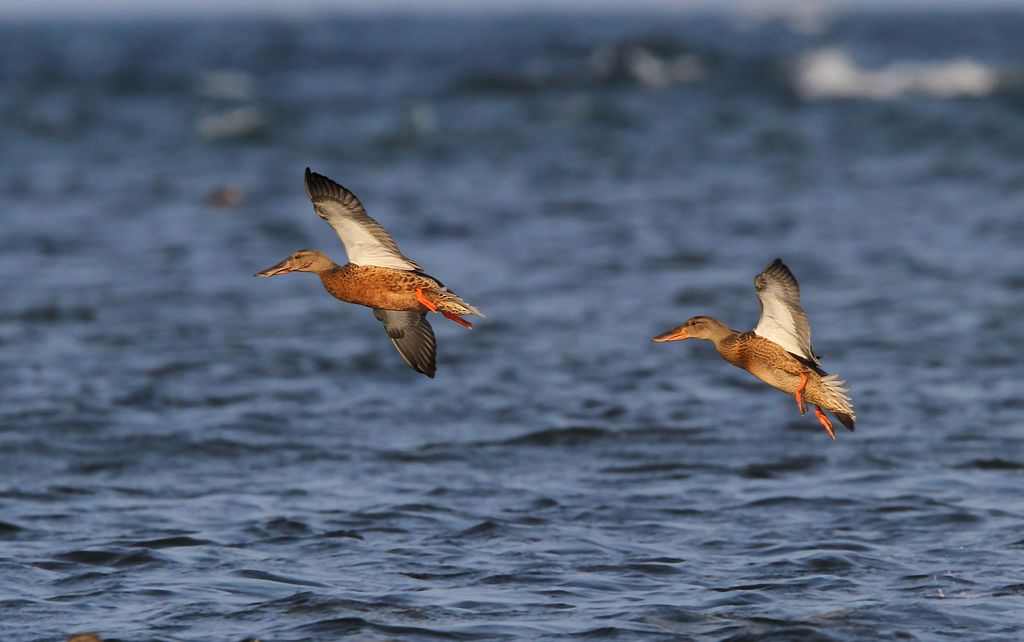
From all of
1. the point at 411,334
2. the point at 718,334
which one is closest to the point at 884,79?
the point at 718,334

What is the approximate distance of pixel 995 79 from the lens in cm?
3347

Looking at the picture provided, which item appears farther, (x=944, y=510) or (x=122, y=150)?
(x=122, y=150)

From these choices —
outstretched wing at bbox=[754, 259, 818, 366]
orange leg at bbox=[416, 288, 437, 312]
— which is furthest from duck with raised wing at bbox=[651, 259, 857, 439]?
orange leg at bbox=[416, 288, 437, 312]

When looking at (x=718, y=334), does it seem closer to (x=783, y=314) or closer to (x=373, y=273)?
(x=783, y=314)

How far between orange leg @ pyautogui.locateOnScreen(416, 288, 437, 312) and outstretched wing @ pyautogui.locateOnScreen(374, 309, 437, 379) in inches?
28.1

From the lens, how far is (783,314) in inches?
296

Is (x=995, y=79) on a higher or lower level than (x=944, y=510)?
higher

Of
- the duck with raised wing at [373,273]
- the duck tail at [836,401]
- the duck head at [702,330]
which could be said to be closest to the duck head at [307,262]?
the duck with raised wing at [373,273]

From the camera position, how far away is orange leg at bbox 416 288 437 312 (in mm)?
7207

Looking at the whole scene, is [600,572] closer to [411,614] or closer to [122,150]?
[411,614]

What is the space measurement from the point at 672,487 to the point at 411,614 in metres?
2.81

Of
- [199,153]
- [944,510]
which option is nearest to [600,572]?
[944,510]

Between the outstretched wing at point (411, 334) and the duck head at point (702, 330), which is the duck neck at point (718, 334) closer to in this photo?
the duck head at point (702, 330)

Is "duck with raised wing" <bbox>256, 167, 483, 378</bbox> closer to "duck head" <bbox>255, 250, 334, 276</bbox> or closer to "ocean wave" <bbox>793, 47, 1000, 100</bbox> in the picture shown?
"duck head" <bbox>255, 250, 334, 276</bbox>
